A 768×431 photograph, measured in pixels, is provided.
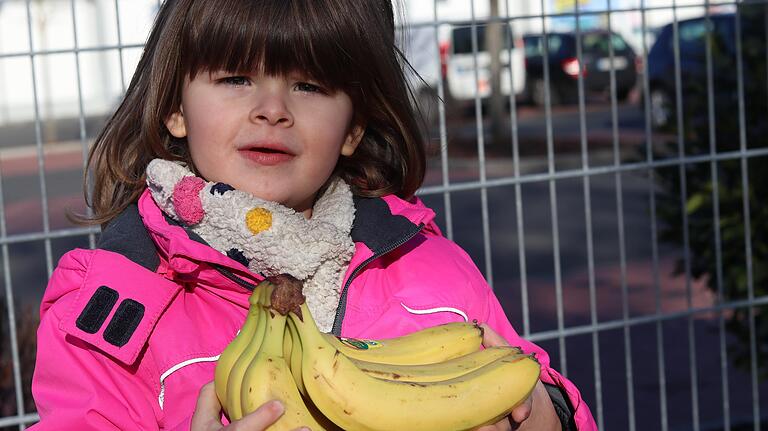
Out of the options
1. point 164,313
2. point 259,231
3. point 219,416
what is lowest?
point 219,416

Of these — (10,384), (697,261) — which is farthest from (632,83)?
(10,384)

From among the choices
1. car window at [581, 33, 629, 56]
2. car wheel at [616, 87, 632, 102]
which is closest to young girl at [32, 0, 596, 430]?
car window at [581, 33, 629, 56]

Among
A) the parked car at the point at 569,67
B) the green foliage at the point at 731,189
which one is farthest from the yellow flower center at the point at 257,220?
the parked car at the point at 569,67

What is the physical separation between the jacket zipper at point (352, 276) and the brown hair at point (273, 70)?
7.9 inches

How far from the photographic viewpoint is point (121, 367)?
176cm

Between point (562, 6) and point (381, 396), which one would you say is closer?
point (381, 396)

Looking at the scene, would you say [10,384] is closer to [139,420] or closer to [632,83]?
[139,420]

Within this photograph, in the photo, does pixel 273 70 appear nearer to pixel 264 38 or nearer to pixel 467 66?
pixel 264 38

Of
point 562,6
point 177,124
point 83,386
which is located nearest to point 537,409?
point 83,386

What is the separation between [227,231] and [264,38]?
33 cm

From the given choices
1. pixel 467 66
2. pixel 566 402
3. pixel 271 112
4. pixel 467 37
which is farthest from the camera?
pixel 467 66

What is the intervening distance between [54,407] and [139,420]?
0.13m

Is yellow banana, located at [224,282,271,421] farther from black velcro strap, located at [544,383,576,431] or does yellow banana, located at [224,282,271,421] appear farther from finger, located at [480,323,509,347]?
black velcro strap, located at [544,383,576,431]

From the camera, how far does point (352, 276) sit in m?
1.95
